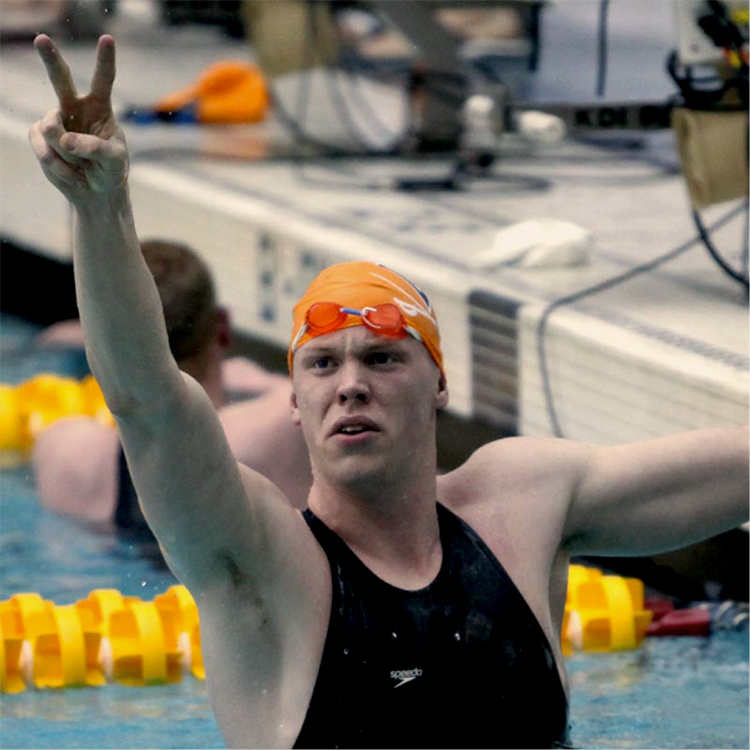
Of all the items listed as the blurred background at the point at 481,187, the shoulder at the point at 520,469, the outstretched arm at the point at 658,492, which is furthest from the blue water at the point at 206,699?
the shoulder at the point at 520,469

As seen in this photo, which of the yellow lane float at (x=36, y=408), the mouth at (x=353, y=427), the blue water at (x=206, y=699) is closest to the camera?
the mouth at (x=353, y=427)

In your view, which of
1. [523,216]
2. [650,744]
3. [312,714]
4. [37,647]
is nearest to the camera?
[312,714]

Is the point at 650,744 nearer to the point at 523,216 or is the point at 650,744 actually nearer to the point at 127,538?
the point at 127,538

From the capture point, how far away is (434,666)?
2.60 metres

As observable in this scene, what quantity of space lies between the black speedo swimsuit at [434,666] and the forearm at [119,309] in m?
0.50

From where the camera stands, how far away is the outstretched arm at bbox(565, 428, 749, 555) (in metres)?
2.89

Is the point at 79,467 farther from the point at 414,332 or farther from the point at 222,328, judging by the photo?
the point at 414,332

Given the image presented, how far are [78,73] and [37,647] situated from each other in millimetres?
5781

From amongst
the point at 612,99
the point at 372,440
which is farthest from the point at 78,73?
the point at 372,440

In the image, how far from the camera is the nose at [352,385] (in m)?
2.56

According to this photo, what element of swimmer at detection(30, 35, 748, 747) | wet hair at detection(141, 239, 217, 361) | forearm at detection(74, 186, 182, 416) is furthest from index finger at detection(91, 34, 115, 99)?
wet hair at detection(141, 239, 217, 361)

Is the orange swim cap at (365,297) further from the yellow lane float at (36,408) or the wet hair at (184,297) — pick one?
the yellow lane float at (36,408)

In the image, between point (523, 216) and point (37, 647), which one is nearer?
point (37, 647)

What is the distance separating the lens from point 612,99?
5.80 meters
